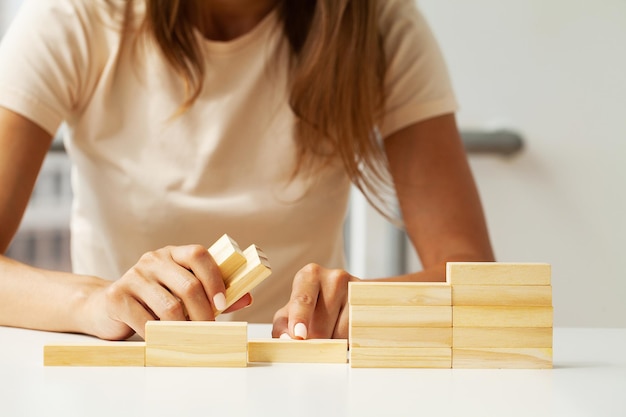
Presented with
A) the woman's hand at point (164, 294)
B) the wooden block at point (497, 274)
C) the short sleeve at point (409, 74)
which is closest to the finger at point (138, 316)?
the woman's hand at point (164, 294)

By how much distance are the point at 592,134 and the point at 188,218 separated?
122 cm

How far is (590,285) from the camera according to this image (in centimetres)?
207

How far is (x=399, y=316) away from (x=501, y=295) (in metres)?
0.09

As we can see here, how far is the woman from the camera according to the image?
1182 millimetres

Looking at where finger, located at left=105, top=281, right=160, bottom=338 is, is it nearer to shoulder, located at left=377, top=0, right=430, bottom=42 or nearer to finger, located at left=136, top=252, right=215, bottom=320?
finger, located at left=136, top=252, right=215, bottom=320

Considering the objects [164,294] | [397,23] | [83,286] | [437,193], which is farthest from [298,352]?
[397,23]

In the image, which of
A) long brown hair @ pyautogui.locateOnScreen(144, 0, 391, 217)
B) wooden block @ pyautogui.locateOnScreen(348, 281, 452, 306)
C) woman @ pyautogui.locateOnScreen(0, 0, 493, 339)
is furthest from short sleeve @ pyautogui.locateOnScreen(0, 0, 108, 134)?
wooden block @ pyautogui.locateOnScreen(348, 281, 452, 306)

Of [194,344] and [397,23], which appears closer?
[194,344]

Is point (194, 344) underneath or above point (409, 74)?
underneath

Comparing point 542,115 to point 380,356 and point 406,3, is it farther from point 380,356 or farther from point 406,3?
point 380,356

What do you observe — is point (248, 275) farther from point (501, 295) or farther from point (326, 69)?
point (326, 69)

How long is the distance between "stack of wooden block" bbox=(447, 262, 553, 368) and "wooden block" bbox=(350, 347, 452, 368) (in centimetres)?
2

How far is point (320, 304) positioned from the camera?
788 millimetres

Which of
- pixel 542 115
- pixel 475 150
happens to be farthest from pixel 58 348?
pixel 542 115
